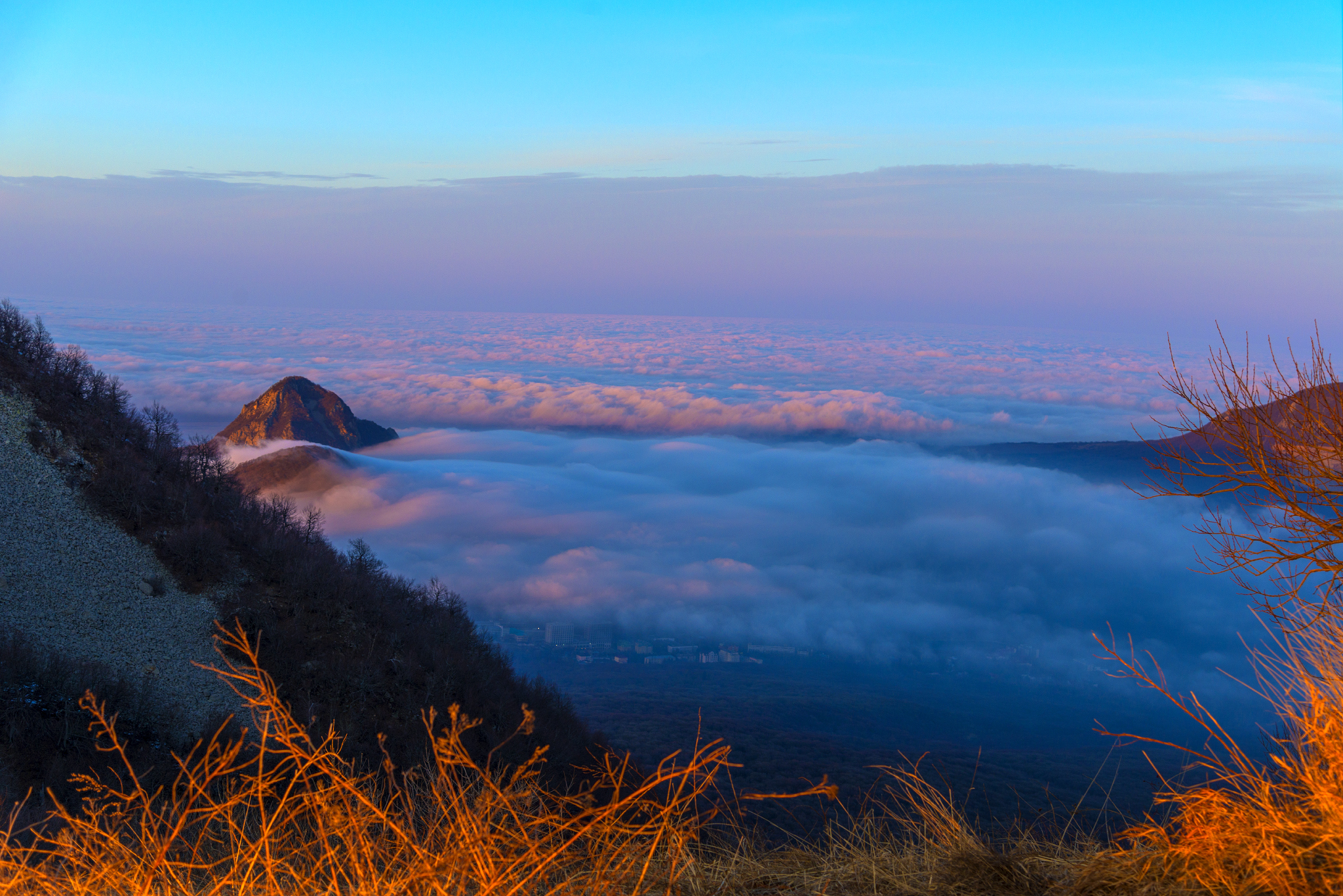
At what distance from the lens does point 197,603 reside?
2055 cm

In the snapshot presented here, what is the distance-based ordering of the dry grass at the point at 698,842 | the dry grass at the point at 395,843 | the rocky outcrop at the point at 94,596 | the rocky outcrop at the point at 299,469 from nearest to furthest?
the dry grass at the point at 395,843 < the dry grass at the point at 698,842 < the rocky outcrop at the point at 94,596 < the rocky outcrop at the point at 299,469

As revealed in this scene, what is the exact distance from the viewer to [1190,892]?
3301 mm

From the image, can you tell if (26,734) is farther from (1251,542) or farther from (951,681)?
(951,681)

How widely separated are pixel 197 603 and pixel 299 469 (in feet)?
359

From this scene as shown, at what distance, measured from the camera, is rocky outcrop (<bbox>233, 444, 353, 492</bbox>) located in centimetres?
11688

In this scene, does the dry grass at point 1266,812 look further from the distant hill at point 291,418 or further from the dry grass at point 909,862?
the distant hill at point 291,418

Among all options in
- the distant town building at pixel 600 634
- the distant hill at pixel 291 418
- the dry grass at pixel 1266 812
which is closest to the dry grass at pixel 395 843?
the dry grass at pixel 1266 812

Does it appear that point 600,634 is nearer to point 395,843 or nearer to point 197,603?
point 197,603

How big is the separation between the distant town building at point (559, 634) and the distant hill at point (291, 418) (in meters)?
67.5

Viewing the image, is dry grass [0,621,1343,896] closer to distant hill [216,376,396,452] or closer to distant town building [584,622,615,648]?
distant town building [584,622,615,648]

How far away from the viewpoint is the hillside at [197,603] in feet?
53.3

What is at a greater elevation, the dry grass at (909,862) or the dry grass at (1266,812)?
the dry grass at (1266,812)

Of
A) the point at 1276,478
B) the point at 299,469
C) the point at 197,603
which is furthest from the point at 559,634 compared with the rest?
the point at 1276,478

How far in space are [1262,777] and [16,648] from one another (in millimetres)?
21077
